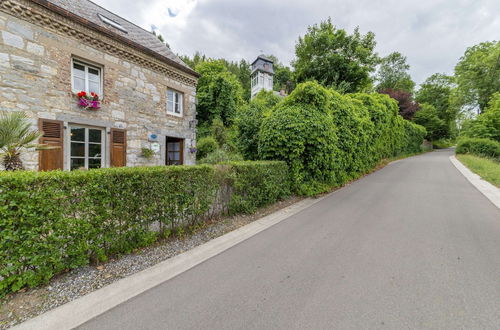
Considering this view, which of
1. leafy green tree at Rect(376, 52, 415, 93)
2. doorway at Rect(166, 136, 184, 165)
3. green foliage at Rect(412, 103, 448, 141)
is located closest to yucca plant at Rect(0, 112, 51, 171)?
doorway at Rect(166, 136, 184, 165)

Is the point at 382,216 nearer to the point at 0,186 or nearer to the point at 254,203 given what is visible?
the point at 254,203

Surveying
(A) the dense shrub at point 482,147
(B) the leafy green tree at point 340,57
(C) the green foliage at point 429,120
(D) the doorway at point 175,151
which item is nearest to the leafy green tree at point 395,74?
(C) the green foliage at point 429,120

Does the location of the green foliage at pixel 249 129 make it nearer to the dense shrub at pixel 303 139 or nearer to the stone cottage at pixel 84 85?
the dense shrub at pixel 303 139

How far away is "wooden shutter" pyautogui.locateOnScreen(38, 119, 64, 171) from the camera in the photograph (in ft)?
17.5

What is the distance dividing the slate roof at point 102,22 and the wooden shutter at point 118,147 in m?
3.28

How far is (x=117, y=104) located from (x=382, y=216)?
8.77m

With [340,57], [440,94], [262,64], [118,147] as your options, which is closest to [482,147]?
[340,57]

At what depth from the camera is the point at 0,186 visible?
180 centimetres

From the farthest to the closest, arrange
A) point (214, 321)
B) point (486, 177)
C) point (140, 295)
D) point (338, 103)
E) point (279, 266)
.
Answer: point (486, 177) < point (338, 103) < point (279, 266) < point (140, 295) < point (214, 321)

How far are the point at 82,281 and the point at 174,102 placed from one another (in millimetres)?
8186

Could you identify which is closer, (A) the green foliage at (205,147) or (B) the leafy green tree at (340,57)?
(A) the green foliage at (205,147)

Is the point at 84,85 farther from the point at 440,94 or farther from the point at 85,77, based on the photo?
the point at 440,94

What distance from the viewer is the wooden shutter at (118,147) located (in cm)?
674

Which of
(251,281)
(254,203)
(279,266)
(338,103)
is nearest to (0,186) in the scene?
(251,281)
